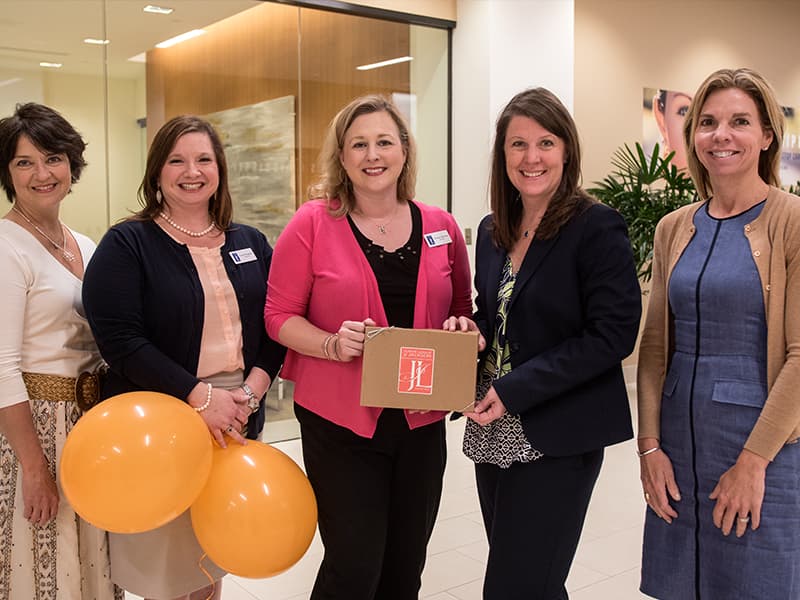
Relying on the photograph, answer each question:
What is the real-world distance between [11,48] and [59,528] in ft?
10.5

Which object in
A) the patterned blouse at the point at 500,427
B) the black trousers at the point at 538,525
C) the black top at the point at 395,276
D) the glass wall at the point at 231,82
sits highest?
the glass wall at the point at 231,82

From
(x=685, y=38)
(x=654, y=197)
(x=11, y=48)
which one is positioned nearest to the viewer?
(x=11, y=48)

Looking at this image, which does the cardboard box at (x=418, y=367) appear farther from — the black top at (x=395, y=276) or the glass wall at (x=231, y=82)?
the glass wall at (x=231, y=82)

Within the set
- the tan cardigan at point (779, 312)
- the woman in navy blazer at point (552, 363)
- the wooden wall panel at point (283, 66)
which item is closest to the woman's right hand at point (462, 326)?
the woman in navy blazer at point (552, 363)

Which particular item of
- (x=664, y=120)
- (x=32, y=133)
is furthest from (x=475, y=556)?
(x=664, y=120)

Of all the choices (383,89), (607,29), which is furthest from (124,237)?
(607,29)

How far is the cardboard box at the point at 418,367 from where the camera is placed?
1826 millimetres

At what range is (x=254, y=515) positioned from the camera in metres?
1.89

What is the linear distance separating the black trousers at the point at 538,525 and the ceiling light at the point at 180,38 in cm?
391

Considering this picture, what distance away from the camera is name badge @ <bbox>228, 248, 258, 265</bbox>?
2225 mm

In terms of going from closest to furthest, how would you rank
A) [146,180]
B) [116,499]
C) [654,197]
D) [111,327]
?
[116,499]
[111,327]
[146,180]
[654,197]

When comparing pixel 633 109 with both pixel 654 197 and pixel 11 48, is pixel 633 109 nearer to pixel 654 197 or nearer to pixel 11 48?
pixel 654 197

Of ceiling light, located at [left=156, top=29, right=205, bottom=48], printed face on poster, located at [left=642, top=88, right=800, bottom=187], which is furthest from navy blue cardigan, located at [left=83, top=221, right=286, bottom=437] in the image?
printed face on poster, located at [left=642, top=88, right=800, bottom=187]

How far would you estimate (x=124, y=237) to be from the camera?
2.07 meters
